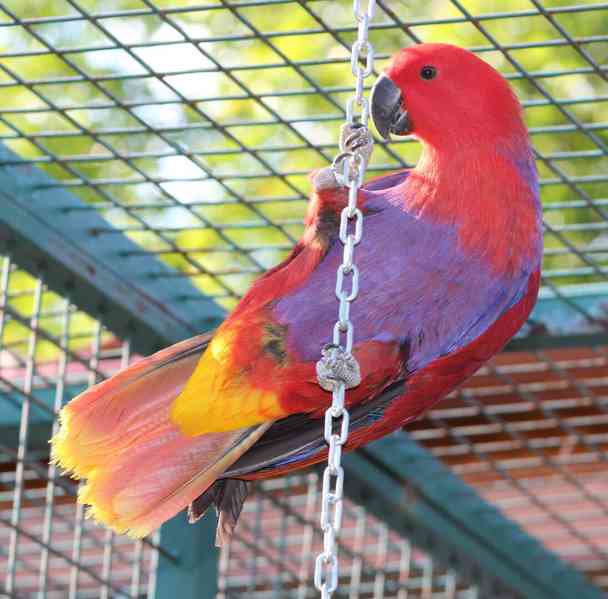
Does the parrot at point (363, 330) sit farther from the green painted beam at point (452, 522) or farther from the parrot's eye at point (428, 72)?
the green painted beam at point (452, 522)

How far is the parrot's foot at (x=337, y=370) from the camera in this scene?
1.14m

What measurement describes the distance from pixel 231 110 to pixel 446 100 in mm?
3045

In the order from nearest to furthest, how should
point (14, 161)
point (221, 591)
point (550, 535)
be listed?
point (14, 161) → point (221, 591) → point (550, 535)

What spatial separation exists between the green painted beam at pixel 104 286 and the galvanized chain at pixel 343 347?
76 centimetres

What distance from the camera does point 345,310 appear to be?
110 cm

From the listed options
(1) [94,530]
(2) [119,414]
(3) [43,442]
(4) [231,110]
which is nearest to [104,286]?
(3) [43,442]

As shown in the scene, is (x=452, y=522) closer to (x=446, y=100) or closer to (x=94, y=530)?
(x=94, y=530)

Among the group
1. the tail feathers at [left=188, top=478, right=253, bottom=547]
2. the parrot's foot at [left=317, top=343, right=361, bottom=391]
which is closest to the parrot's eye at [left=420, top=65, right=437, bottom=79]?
the parrot's foot at [left=317, top=343, right=361, bottom=391]

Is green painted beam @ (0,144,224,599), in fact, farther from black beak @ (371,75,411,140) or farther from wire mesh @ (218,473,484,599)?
black beak @ (371,75,411,140)

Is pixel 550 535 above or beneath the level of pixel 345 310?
above

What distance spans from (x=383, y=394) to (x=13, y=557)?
997mm

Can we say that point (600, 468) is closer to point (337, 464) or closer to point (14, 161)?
point (14, 161)

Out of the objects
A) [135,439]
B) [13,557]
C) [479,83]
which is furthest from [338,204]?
[13,557]

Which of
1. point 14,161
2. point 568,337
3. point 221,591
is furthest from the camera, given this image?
point 221,591
